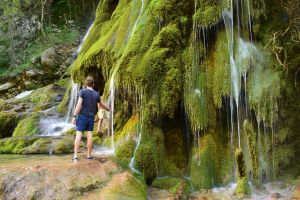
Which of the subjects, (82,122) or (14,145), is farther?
(14,145)

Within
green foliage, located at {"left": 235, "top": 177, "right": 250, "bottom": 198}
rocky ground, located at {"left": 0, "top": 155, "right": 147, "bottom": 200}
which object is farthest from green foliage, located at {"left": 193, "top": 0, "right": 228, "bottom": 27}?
rocky ground, located at {"left": 0, "top": 155, "right": 147, "bottom": 200}

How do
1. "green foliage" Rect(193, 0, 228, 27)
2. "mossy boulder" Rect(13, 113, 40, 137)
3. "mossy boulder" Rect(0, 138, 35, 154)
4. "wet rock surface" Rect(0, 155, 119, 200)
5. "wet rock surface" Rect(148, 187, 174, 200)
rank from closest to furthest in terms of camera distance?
"wet rock surface" Rect(0, 155, 119, 200)
"wet rock surface" Rect(148, 187, 174, 200)
"green foliage" Rect(193, 0, 228, 27)
"mossy boulder" Rect(0, 138, 35, 154)
"mossy boulder" Rect(13, 113, 40, 137)

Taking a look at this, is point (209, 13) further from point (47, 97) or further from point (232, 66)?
point (47, 97)

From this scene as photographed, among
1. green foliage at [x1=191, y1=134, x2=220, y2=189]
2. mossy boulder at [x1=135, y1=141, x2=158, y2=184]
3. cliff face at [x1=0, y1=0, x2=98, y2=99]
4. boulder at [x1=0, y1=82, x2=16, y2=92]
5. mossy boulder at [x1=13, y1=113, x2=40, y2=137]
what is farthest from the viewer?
cliff face at [x1=0, y1=0, x2=98, y2=99]

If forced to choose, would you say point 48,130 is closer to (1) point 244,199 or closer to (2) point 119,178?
(2) point 119,178

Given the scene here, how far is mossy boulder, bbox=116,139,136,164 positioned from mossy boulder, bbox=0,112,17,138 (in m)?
6.44

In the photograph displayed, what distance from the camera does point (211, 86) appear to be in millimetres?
8953

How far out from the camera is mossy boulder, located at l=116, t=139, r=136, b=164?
854 cm

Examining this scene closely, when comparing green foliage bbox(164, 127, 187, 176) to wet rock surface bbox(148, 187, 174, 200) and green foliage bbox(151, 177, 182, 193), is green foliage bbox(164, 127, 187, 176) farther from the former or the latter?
wet rock surface bbox(148, 187, 174, 200)

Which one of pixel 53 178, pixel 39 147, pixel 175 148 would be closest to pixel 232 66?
pixel 175 148

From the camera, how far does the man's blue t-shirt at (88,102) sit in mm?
7879

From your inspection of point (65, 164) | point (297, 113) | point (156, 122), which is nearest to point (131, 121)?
point (156, 122)

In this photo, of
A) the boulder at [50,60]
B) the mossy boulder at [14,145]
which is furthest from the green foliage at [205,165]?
the boulder at [50,60]

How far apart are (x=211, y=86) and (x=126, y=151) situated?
237 cm
